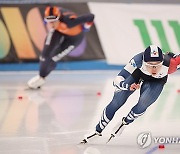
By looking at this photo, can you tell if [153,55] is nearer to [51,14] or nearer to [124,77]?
[124,77]

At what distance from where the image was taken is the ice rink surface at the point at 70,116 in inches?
162

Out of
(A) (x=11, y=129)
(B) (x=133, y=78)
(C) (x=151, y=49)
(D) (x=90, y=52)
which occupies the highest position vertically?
(C) (x=151, y=49)

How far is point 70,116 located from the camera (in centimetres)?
542

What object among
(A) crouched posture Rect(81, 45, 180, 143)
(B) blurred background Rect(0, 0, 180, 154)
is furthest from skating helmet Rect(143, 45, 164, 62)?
(B) blurred background Rect(0, 0, 180, 154)

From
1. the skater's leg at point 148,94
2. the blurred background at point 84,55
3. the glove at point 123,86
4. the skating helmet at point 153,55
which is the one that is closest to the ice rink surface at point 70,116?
the blurred background at point 84,55

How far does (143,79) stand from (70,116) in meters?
1.64

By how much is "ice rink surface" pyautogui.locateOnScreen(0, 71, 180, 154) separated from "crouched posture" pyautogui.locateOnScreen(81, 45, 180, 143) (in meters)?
0.30

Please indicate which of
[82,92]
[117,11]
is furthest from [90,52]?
[82,92]

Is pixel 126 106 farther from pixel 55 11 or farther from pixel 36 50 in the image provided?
pixel 36 50

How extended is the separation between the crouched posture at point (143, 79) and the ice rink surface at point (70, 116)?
11.6 inches

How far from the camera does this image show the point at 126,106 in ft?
18.7

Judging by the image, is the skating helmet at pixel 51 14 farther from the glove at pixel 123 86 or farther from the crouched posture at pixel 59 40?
the glove at pixel 123 86

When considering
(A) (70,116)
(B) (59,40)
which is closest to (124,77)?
(A) (70,116)

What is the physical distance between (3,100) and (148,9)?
365cm
